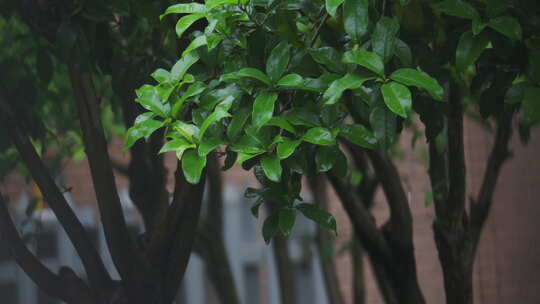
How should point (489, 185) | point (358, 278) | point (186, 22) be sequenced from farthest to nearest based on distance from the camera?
point (358, 278) → point (489, 185) → point (186, 22)

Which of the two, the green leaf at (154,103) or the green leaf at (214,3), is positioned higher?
the green leaf at (214,3)

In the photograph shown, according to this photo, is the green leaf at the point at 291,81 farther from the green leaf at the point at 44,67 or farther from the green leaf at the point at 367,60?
the green leaf at the point at 44,67

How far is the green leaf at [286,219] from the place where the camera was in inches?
71.6

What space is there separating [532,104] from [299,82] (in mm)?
492

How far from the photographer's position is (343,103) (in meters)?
2.25

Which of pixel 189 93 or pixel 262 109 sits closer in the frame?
pixel 262 109

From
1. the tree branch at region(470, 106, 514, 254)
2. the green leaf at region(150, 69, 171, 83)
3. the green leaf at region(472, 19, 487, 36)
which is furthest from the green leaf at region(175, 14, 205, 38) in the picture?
the tree branch at region(470, 106, 514, 254)

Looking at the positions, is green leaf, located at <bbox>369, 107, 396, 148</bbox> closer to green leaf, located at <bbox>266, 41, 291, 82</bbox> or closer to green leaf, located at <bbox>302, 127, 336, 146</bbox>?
green leaf, located at <bbox>302, 127, 336, 146</bbox>

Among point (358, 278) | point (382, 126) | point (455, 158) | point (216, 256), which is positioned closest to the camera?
point (382, 126)

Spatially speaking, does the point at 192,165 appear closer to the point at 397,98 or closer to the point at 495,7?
the point at 397,98

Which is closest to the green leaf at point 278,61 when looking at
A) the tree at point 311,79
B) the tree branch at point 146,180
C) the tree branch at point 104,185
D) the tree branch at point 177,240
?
the tree at point 311,79

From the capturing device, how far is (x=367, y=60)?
64.7 inches

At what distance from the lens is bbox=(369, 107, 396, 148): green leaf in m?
1.70

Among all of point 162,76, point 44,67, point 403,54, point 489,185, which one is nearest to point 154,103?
point 162,76
